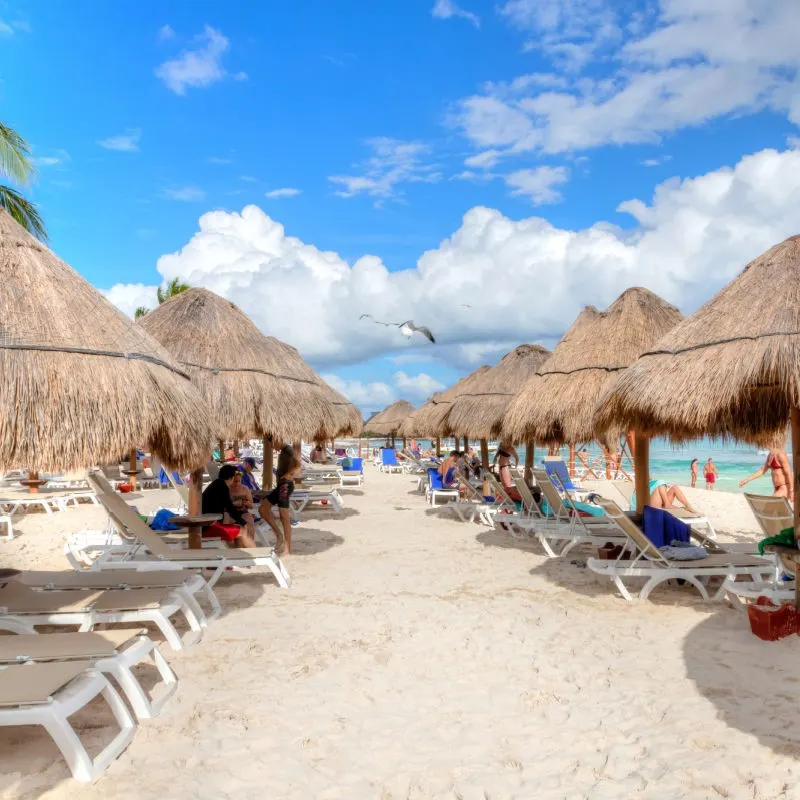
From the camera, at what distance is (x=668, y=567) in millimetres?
5477

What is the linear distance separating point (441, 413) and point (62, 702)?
16.9 metres

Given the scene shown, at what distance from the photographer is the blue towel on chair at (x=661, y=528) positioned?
19.3ft

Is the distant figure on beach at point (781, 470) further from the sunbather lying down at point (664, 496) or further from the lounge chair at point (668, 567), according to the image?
the lounge chair at point (668, 567)

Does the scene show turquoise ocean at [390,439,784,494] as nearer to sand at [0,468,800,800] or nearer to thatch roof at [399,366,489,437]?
thatch roof at [399,366,489,437]

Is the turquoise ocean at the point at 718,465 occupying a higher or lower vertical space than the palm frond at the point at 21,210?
lower

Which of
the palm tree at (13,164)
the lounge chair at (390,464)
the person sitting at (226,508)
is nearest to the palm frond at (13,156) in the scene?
the palm tree at (13,164)

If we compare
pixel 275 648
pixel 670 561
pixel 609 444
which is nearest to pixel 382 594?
pixel 275 648

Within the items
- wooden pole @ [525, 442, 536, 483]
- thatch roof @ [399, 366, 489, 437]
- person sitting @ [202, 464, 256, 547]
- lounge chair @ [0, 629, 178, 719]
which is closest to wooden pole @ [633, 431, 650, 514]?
wooden pole @ [525, 442, 536, 483]

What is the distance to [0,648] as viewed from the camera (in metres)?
3.05

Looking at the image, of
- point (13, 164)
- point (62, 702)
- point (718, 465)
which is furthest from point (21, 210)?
point (718, 465)

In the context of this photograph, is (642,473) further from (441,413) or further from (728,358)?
(441,413)

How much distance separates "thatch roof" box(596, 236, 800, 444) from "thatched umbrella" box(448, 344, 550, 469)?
7.48 metres

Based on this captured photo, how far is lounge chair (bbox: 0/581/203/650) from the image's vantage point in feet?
13.2

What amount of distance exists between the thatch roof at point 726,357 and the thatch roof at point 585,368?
7.42ft
